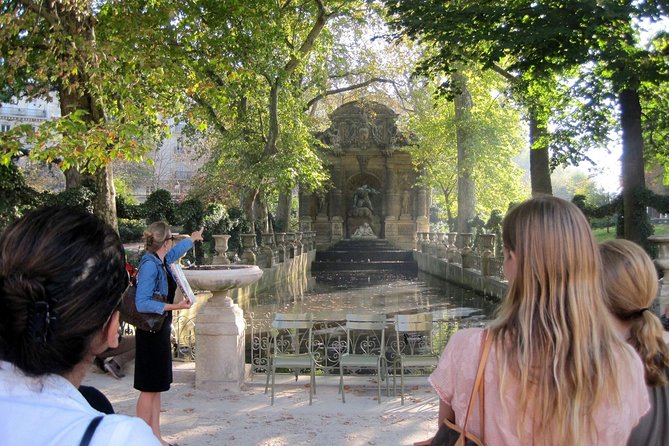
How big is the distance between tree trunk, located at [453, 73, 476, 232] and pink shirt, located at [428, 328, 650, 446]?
28804mm

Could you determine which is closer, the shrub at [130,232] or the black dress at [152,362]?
A: the black dress at [152,362]

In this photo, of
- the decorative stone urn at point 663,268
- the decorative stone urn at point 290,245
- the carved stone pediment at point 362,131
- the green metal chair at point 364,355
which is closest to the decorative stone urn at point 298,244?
the decorative stone urn at point 290,245

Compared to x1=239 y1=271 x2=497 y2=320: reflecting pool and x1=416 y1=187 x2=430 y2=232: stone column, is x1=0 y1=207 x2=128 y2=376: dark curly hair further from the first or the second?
x1=416 y1=187 x2=430 y2=232: stone column

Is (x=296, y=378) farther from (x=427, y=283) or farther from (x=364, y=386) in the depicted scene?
(x=427, y=283)

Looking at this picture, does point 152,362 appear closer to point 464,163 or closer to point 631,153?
point 631,153

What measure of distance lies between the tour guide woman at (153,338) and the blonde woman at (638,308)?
331 centimetres

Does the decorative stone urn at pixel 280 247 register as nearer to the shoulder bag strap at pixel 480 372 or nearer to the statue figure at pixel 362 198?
the statue figure at pixel 362 198

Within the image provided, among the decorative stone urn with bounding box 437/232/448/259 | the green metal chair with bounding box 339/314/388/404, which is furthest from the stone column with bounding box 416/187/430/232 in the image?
the green metal chair with bounding box 339/314/388/404

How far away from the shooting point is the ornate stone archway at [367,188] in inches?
1432

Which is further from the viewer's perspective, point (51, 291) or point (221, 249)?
point (221, 249)

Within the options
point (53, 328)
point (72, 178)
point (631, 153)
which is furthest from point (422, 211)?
point (53, 328)

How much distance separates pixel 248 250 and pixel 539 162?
906 cm

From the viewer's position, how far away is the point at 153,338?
4598 mm

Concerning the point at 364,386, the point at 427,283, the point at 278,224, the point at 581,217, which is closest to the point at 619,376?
the point at 581,217
